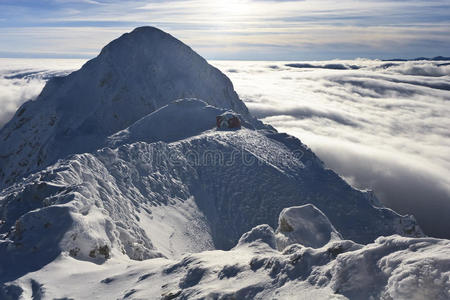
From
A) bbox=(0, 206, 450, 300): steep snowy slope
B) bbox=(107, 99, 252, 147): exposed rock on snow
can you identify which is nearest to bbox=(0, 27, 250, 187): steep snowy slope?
bbox=(107, 99, 252, 147): exposed rock on snow

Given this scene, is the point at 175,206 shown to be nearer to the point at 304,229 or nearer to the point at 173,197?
the point at 173,197

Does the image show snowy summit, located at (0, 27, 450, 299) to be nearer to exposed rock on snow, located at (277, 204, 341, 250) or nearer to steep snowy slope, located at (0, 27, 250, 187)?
exposed rock on snow, located at (277, 204, 341, 250)

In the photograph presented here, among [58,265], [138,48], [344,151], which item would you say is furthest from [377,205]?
[344,151]

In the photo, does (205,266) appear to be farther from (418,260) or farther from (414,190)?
(414,190)

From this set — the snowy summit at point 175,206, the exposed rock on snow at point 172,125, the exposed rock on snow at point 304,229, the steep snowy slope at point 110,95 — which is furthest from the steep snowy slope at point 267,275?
the steep snowy slope at point 110,95

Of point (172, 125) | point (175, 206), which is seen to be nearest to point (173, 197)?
point (175, 206)

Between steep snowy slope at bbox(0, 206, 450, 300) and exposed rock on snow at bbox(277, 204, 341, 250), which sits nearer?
steep snowy slope at bbox(0, 206, 450, 300)

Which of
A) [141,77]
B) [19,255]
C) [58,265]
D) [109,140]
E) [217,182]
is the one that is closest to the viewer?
[58,265]
